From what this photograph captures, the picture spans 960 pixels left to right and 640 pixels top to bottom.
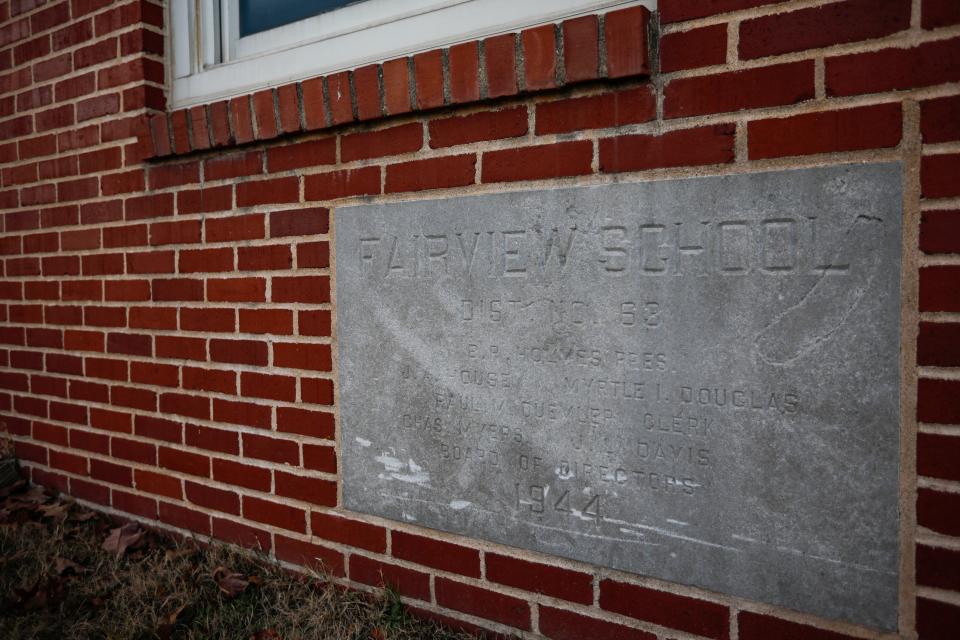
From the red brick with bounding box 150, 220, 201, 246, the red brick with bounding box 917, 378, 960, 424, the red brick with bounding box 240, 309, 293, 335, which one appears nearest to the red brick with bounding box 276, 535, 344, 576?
the red brick with bounding box 240, 309, 293, 335

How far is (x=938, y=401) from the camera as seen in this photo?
1298mm

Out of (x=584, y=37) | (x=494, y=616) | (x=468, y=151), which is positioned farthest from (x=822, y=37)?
(x=494, y=616)

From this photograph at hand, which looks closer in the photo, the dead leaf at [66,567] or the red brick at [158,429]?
the dead leaf at [66,567]

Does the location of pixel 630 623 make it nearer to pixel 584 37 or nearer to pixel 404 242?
pixel 404 242

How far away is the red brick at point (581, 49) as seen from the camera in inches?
62.8

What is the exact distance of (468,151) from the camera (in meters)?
1.82

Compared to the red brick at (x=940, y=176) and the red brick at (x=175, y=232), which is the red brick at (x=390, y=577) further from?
the red brick at (x=940, y=176)

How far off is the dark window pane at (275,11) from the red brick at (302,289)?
3.10ft

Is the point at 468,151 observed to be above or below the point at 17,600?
above

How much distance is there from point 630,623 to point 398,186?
4.42ft

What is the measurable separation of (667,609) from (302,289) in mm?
1428

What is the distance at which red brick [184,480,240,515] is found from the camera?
2396 mm

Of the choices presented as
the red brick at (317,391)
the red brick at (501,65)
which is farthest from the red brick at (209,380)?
the red brick at (501,65)

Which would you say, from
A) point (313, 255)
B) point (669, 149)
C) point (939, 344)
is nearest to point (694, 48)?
point (669, 149)
